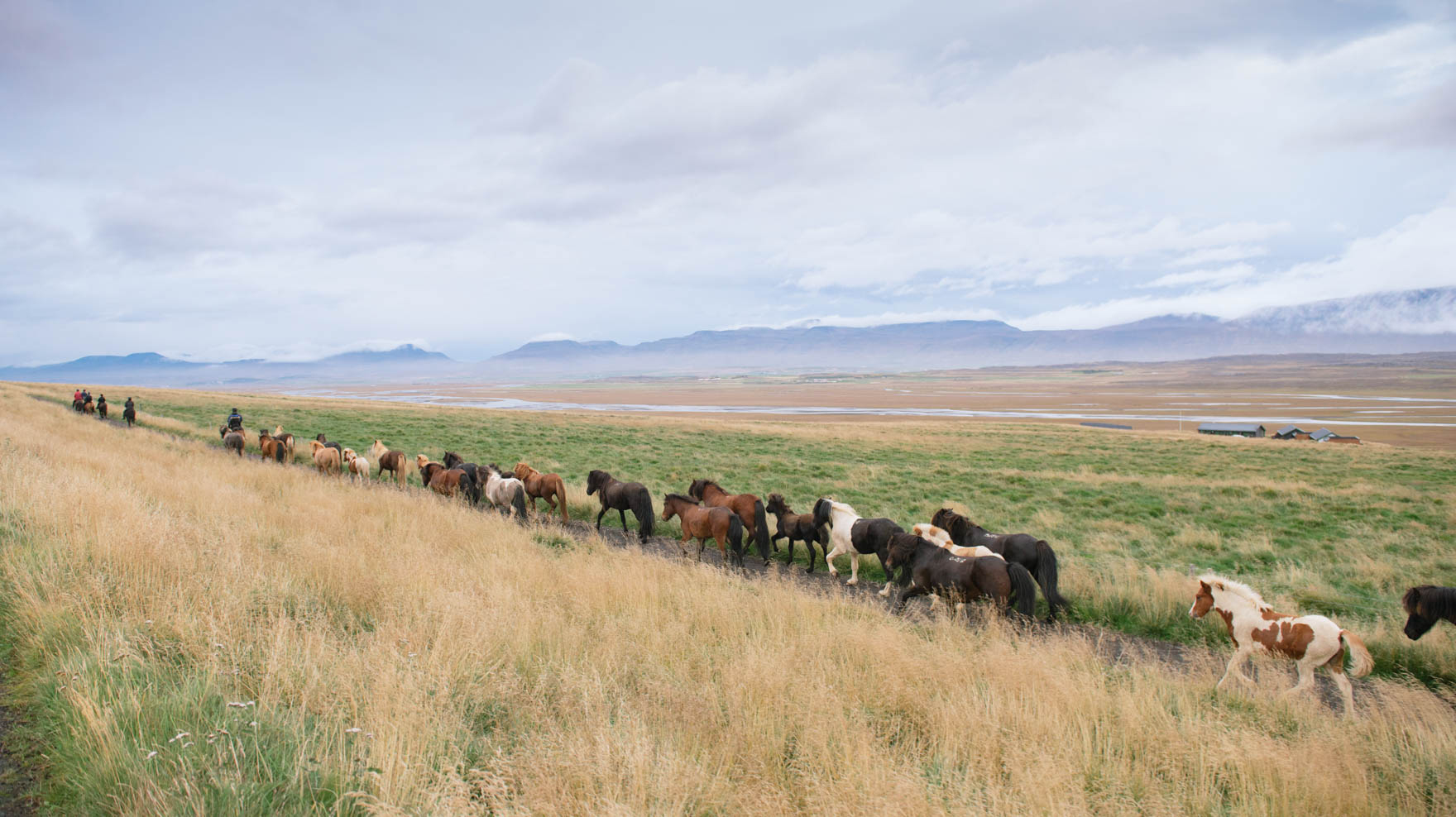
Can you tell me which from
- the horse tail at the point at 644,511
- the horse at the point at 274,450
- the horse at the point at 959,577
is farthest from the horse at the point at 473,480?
the horse at the point at 959,577

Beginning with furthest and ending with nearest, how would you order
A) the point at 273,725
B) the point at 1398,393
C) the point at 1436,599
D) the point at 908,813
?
the point at 1398,393
the point at 1436,599
the point at 273,725
the point at 908,813

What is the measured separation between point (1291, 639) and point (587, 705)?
22.0 ft

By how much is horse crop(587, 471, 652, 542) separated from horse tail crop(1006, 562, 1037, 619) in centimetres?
658

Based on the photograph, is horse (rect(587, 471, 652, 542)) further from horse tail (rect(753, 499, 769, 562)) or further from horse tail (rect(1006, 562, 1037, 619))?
horse tail (rect(1006, 562, 1037, 619))

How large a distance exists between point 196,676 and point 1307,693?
8.89 meters

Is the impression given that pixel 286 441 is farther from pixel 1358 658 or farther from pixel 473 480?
pixel 1358 658

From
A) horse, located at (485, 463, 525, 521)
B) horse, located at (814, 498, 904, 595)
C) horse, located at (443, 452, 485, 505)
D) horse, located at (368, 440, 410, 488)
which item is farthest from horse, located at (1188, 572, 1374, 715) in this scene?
horse, located at (368, 440, 410, 488)

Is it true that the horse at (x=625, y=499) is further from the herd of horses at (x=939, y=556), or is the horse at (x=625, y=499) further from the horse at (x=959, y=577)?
the horse at (x=959, y=577)

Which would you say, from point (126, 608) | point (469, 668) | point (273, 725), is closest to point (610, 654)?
point (469, 668)

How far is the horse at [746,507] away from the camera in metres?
10.8

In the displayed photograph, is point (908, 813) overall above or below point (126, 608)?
below

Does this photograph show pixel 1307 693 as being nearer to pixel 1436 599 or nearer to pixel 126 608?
pixel 1436 599

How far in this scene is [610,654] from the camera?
488 cm

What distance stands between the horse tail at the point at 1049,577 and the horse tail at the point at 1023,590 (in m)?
0.71
